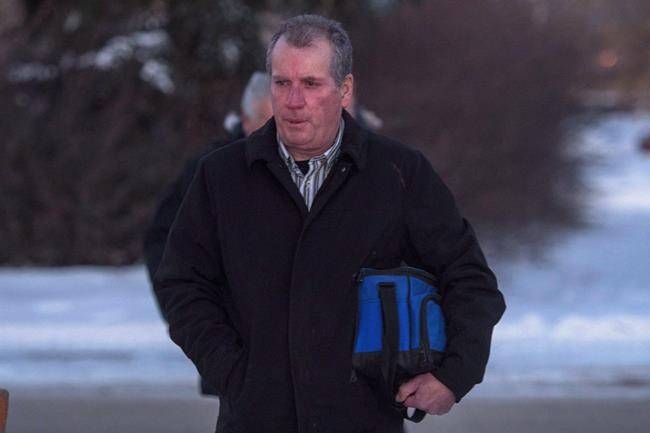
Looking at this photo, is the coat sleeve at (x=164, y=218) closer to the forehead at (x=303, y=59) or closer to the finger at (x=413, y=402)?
the forehead at (x=303, y=59)

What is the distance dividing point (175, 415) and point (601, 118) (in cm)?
717

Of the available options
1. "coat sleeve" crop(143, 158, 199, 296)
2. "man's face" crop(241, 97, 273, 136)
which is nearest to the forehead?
"coat sleeve" crop(143, 158, 199, 296)

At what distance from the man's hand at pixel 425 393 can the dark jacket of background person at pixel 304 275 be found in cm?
3

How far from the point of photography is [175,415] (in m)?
7.04

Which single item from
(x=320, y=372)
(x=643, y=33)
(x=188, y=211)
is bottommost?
(x=320, y=372)

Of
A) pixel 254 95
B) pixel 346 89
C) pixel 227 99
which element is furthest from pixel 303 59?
pixel 227 99

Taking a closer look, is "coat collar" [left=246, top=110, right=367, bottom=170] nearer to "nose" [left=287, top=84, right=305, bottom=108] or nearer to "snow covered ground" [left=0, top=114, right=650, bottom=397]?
"nose" [left=287, top=84, right=305, bottom=108]

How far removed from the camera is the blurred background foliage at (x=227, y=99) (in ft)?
38.9

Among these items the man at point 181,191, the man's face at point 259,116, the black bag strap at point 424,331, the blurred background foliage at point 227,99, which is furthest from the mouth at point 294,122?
the blurred background foliage at point 227,99

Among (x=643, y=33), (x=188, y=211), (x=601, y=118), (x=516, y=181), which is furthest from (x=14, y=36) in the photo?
(x=643, y=33)

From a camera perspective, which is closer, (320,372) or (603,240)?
(320,372)

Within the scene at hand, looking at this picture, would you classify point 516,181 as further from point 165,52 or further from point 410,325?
point 410,325

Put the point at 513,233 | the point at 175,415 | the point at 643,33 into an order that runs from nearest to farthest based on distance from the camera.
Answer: the point at 175,415
the point at 513,233
the point at 643,33

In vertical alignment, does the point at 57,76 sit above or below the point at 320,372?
above
